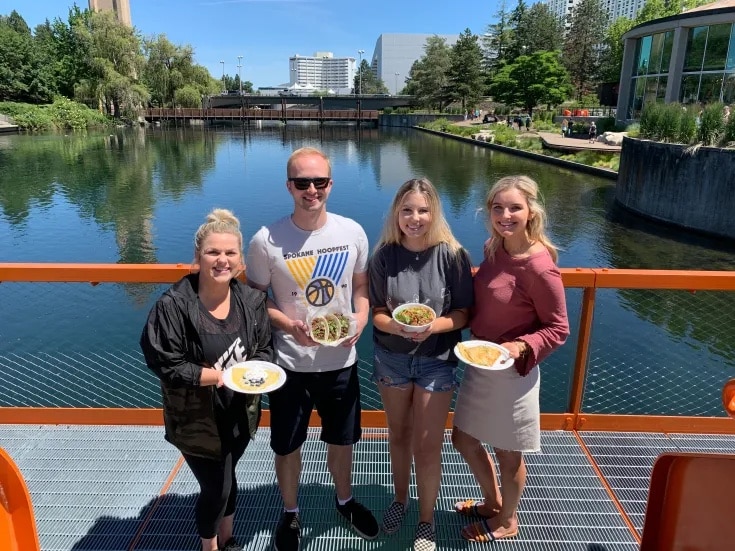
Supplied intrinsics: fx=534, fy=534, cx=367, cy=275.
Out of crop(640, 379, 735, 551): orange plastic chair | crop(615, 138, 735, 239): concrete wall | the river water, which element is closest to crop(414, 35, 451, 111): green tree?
the river water

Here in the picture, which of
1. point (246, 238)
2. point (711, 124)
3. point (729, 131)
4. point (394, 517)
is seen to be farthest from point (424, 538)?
point (711, 124)

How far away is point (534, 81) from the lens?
5244 cm

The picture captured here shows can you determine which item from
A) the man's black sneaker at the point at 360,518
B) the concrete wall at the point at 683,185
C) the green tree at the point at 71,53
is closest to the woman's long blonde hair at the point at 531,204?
the man's black sneaker at the point at 360,518

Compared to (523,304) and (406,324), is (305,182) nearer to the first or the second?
(406,324)

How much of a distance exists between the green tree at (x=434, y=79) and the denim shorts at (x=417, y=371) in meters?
71.5

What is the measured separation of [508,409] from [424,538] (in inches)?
27.6

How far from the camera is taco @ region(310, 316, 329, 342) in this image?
2.13 metres

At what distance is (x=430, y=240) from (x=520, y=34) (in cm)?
7483

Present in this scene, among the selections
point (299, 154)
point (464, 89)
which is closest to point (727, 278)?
point (299, 154)

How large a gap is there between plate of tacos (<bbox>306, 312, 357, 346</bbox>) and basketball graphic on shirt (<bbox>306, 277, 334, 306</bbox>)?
74mm

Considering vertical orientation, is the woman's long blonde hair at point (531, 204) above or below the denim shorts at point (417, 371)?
above

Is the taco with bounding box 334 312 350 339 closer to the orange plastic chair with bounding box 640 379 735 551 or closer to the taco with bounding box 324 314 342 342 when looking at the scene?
the taco with bounding box 324 314 342 342

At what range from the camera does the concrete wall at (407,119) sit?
6694 centimetres

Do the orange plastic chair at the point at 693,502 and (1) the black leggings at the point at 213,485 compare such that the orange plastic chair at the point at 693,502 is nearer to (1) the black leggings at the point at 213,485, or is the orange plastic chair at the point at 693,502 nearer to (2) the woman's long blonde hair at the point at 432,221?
(2) the woman's long blonde hair at the point at 432,221
